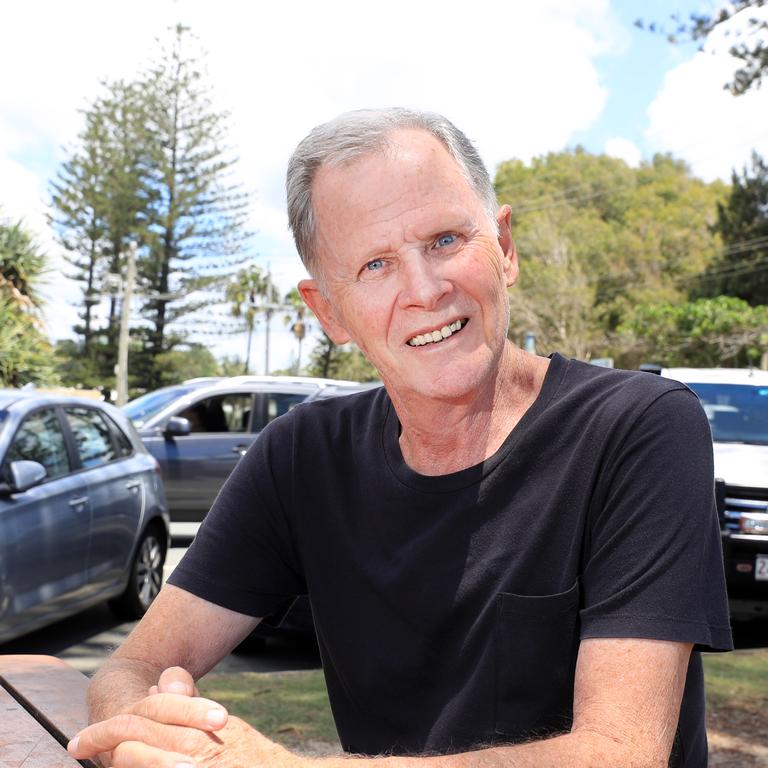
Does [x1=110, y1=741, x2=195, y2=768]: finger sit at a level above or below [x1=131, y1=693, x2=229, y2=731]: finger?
below

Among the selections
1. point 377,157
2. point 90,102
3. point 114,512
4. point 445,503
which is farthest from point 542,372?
point 90,102

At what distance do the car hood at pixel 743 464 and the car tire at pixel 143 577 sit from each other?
417 cm

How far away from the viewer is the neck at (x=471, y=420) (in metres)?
2.01

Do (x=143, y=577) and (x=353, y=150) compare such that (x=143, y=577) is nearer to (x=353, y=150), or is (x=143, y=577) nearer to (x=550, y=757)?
(x=353, y=150)

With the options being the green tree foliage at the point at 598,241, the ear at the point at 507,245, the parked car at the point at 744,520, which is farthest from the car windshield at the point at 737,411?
the green tree foliage at the point at 598,241

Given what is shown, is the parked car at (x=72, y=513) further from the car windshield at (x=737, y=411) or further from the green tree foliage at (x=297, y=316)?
the green tree foliage at (x=297, y=316)

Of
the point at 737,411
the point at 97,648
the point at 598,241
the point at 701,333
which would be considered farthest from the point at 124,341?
the point at 97,648

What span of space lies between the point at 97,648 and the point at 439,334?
221 inches

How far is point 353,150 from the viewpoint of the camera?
6.90 feet

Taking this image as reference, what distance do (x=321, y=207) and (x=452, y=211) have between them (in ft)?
0.86

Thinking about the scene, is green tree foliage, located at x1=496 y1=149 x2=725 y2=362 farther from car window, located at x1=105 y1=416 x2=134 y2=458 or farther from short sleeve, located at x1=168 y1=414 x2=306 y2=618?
short sleeve, located at x1=168 y1=414 x2=306 y2=618

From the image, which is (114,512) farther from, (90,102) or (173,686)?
(90,102)

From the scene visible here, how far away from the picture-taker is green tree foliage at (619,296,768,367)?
136 ft

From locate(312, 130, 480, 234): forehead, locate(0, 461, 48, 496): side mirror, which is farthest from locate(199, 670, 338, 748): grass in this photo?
locate(312, 130, 480, 234): forehead
